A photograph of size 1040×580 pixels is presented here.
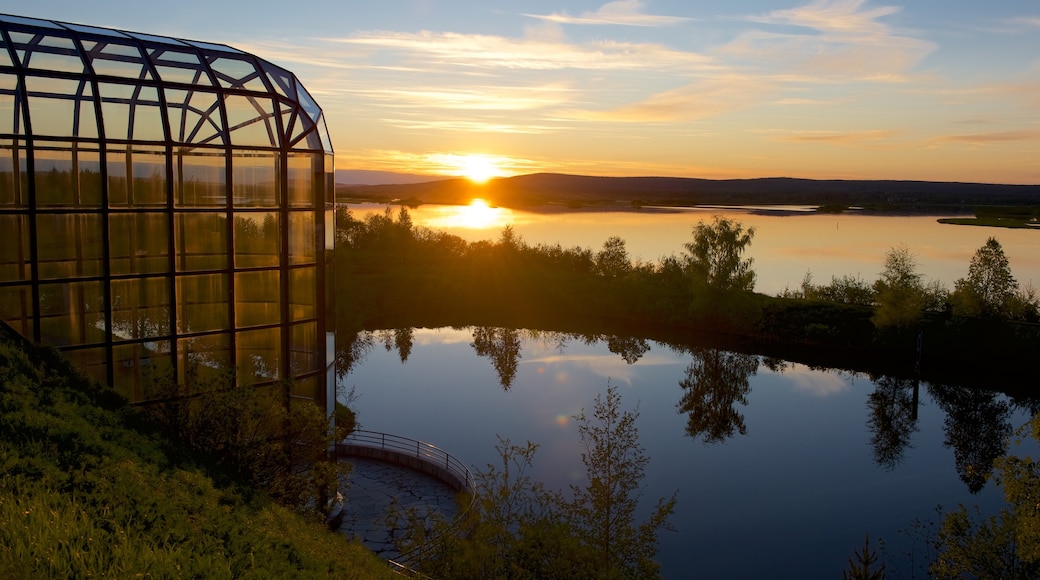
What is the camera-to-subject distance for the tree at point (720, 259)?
68.5 metres

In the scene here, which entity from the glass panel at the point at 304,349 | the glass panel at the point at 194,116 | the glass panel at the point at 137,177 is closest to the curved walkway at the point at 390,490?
the glass panel at the point at 304,349

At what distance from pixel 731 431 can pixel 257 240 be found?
28.2 meters

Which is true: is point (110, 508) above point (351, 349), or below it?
above

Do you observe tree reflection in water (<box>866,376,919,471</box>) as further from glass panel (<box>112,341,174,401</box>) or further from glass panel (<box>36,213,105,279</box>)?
glass panel (<box>36,213,105,279</box>)

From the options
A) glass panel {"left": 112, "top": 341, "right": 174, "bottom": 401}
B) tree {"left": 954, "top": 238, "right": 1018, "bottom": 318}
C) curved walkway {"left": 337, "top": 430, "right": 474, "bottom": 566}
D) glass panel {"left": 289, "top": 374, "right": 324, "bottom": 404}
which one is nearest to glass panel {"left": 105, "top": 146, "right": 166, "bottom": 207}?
glass panel {"left": 112, "top": 341, "right": 174, "bottom": 401}

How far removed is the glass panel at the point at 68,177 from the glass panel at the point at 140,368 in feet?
11.6

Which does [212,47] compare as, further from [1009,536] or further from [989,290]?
[989,290]

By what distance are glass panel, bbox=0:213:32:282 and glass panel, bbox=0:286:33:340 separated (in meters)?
0.30

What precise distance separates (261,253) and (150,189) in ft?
10.1

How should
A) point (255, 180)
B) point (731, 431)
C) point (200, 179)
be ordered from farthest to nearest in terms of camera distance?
point (731, 431) < point (255, 180) < point (200, 179)

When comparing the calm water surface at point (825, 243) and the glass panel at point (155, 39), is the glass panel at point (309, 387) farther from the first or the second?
the calm water surface at point (825, 243)

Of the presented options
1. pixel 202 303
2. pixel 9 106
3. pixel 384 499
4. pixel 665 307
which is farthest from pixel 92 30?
pixel 665 307

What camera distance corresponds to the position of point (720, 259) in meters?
70.2

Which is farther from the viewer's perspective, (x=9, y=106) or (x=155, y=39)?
(x=155, y=39)
